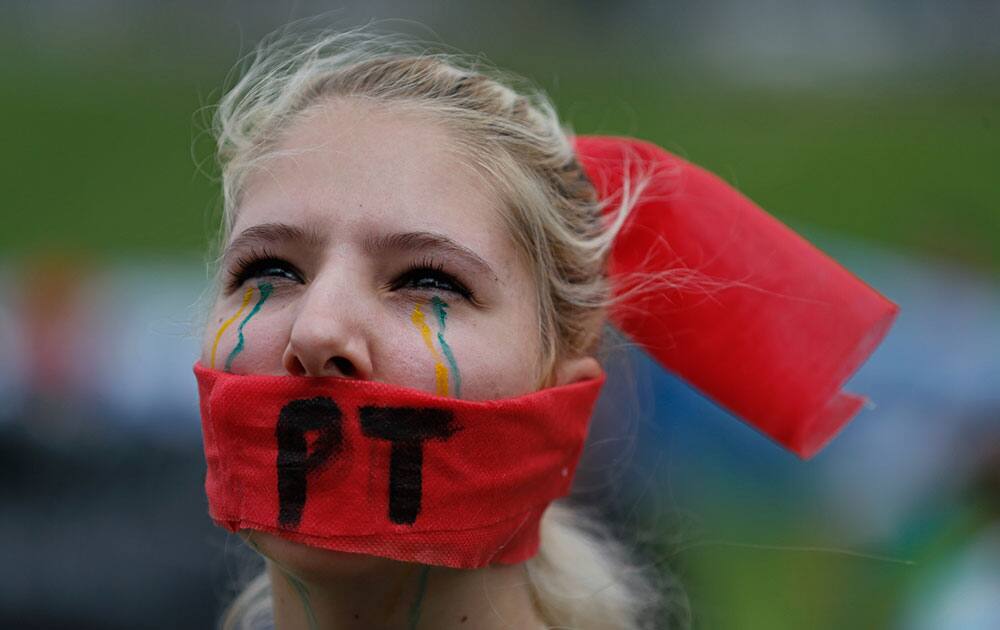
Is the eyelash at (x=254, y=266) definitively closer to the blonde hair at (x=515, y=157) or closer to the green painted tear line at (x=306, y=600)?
the blonde hair at (x=515, y=157)

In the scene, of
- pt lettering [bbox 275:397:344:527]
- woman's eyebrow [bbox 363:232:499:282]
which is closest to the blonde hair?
woman's eyebrow [bbox 363:232:499:282]

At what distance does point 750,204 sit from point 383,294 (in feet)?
3.53

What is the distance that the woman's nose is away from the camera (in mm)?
2186

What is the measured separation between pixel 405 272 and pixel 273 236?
0.31m

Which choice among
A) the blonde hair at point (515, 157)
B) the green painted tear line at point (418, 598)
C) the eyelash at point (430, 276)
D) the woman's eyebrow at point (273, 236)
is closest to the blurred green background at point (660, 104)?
the blonde hair at point (515, 157)

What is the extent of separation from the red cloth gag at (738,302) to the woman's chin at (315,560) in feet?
3.35

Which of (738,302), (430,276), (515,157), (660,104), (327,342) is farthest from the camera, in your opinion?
(660,104)

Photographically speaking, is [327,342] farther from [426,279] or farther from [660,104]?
[660,104]

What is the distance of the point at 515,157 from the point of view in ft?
8.68

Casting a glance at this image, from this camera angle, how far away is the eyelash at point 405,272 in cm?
237

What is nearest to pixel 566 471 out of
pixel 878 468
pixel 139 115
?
pixel 878 468

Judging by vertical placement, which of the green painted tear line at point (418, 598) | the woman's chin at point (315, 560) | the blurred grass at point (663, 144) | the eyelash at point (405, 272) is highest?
the eyelash at point (405, 272)

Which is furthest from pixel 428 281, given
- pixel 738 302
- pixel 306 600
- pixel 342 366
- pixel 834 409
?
pixel 834 409

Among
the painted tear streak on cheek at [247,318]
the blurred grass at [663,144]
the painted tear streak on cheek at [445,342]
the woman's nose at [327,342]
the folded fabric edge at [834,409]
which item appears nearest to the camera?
the woman's nose at [327,342]
